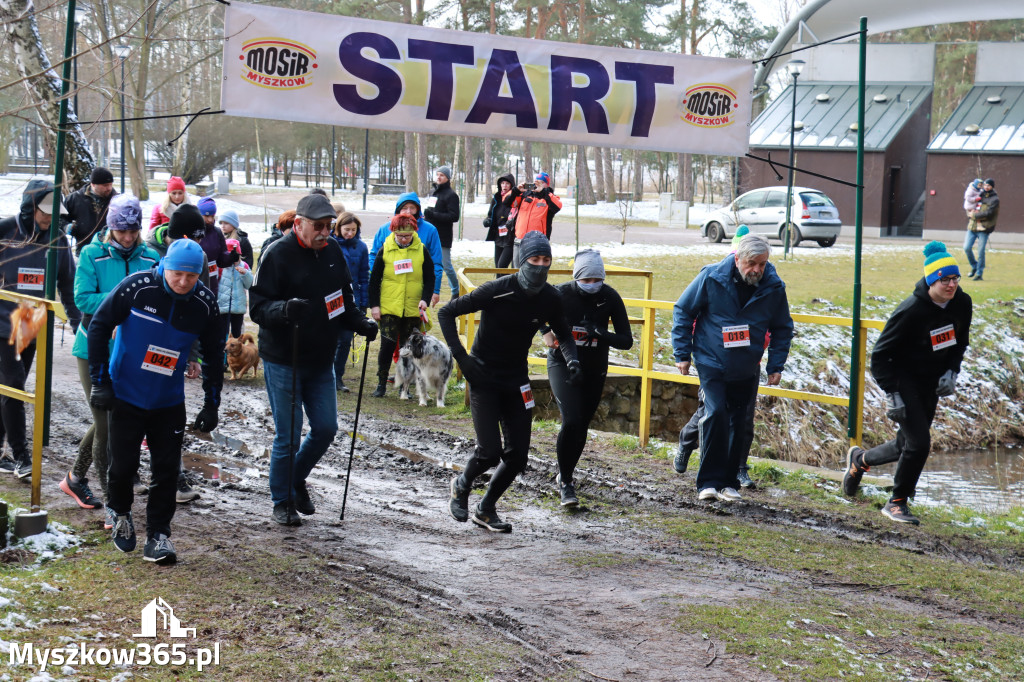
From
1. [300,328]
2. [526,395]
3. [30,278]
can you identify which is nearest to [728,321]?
[526,395]

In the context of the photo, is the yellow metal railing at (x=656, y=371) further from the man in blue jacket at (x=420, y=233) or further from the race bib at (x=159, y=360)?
the race bib at (x=159, y=360)

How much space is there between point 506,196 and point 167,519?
31.4ft

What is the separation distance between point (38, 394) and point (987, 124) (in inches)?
1372

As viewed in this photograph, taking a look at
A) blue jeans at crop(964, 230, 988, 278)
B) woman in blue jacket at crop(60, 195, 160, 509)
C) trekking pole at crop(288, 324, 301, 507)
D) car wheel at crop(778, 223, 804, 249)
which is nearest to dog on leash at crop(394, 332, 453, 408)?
trekking pole at crop(288, 324, 301, 507)

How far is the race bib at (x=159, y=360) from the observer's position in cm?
536

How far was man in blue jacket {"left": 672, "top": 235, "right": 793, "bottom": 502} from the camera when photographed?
725 cm

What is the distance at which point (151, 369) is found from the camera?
5367mm

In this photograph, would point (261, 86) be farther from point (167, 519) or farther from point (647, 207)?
point (647, 207)

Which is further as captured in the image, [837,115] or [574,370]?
[837,115]

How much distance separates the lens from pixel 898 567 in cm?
621

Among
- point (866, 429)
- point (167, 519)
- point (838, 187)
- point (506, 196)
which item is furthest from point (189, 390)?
point (838, 187)

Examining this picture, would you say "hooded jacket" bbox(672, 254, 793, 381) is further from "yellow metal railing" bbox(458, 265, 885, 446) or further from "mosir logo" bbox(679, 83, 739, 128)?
"mosir logo" bbox(679, 83, 739, 128)

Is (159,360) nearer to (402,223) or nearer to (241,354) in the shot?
(402,223)

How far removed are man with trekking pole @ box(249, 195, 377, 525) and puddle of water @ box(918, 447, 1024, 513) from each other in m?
6.75
